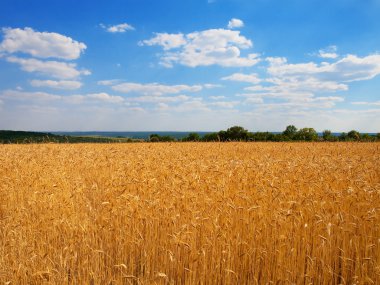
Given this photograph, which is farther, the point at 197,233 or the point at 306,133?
the point at 306,133

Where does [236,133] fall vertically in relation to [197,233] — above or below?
above

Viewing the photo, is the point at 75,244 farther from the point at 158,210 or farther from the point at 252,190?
the point at 252,190

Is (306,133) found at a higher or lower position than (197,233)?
higher

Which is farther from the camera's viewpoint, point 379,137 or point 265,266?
point 379,137

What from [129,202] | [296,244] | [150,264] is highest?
[129,202]

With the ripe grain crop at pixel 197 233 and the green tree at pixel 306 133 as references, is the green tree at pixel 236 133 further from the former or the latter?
the ripe grain crop at pixel 197 233

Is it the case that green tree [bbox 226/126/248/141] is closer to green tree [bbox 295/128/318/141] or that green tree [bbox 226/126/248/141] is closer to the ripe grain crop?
green tree [bbox 295/128/318/141]

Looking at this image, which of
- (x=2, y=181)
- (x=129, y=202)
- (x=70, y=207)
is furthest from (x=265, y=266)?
(x=2, y=181)

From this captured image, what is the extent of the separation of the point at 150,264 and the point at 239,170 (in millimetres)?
4110

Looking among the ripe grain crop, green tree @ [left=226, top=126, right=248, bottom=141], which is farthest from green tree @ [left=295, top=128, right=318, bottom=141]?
the ripe grain crop

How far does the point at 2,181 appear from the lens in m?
7.82

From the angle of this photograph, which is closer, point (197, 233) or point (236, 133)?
point (197, 233)

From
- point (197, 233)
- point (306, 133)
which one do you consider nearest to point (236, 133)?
point (306, 133)

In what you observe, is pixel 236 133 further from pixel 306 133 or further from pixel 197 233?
pixel 197 233
